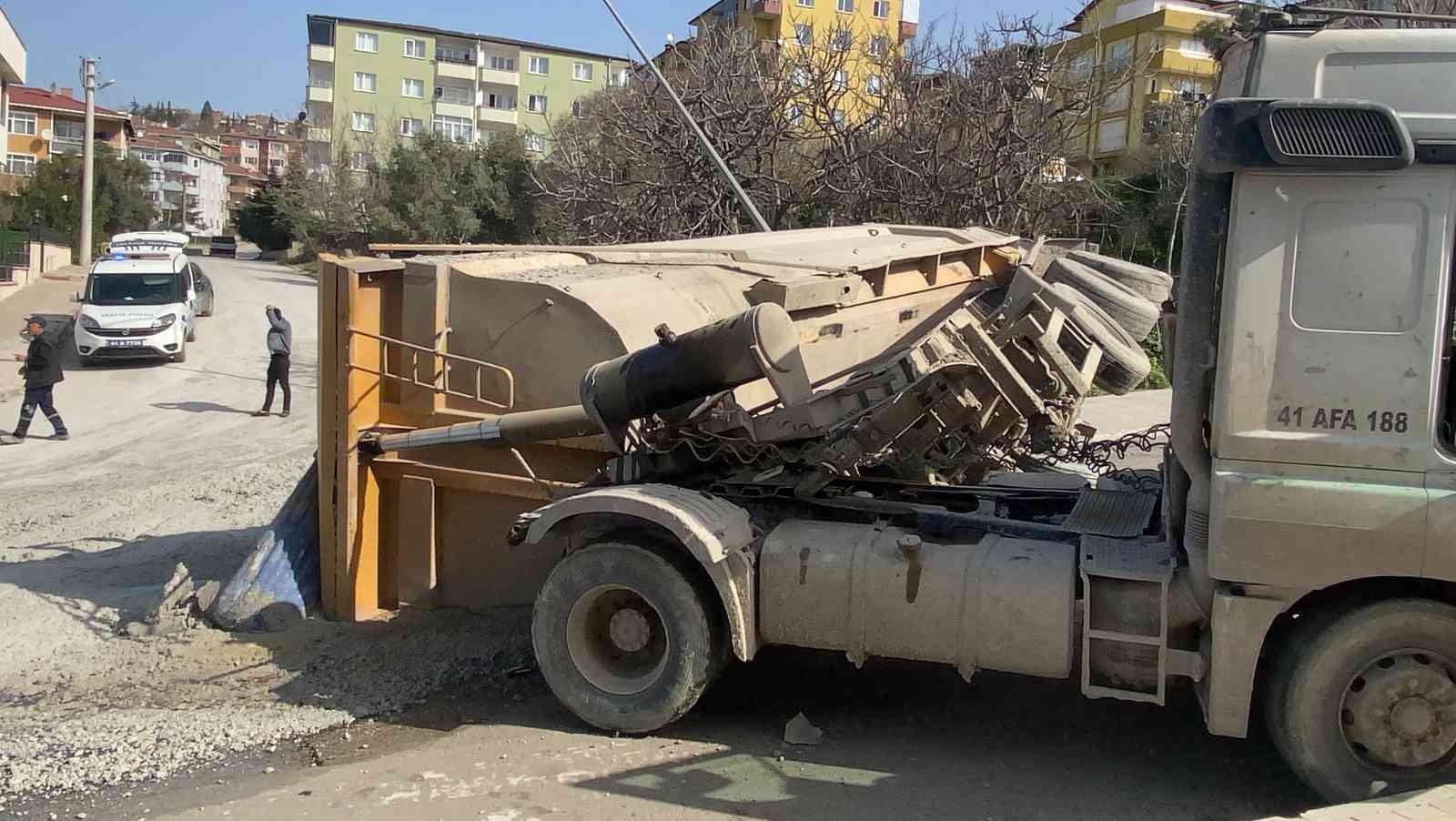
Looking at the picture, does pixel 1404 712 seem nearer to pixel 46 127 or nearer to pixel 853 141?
pixel 853 141

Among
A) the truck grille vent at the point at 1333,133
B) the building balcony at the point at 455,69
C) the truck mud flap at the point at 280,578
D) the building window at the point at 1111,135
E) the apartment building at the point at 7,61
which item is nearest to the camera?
the truck grille vent at the point at 1333,133

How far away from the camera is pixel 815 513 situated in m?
5.87

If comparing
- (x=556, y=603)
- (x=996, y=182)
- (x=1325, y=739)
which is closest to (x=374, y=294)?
(x=556, y=603)

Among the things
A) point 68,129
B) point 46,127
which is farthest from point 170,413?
point 68,129

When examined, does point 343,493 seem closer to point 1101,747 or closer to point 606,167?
point 1101,747

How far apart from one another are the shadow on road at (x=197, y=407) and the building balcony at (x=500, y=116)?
6370 cm

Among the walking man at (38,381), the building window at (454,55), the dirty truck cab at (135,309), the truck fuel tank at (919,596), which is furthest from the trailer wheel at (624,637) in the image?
the building window at (454,55)

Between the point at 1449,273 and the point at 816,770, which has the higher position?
the point at 1449,273

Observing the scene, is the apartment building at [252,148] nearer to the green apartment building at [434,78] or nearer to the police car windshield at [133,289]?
the green apartment building at [434,78]

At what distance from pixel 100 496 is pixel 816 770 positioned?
9.45 m

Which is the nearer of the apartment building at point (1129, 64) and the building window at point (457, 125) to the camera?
the apartment building at point (1129, 64)

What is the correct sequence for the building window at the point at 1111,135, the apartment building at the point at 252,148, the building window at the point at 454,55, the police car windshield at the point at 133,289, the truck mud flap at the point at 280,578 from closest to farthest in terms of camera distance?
1. the truck mud flap at the point at 280,578
2. the police car windshield at the point at 133,289
3. the building window at the point at 1111,135
4. the building window at the point at 454,55
5. the apartment building at the point at 252,148

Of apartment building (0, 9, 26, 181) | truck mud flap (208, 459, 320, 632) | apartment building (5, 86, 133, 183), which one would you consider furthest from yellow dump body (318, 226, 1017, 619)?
apartment building (5, 86, 133, 183)

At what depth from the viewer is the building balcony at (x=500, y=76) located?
81312 millimetres
